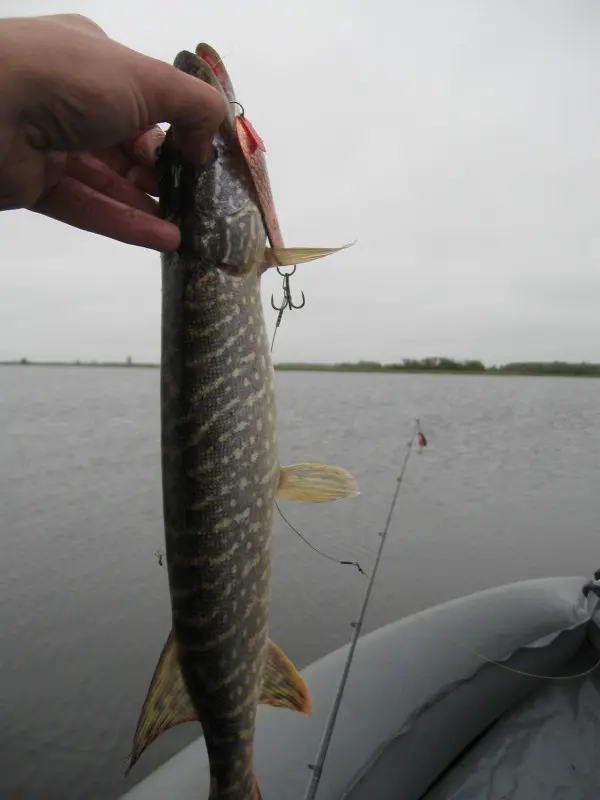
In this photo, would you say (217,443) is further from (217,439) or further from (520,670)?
(520,670)

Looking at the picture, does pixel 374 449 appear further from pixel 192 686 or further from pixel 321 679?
pixel 192 686

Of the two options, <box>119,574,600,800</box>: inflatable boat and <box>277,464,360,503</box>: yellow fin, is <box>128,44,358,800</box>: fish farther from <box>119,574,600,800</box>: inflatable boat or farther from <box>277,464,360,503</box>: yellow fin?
<box>119,574,600,800</box>: inflatable boat

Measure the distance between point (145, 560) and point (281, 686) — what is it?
732cm

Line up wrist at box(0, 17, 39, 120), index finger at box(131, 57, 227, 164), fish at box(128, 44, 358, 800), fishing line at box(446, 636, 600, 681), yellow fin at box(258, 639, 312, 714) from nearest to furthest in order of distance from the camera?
wrist at box(0, 17, 39, 120), index finger at box(131, 57, 227, 164), fish at box(128, 44, 358, 800), yellow fin at box(258, 639, 312, 714), fishing line at box(446, 636, 600, 681)

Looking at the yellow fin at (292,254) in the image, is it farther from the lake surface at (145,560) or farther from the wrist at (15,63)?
the lake surface at (145,560)

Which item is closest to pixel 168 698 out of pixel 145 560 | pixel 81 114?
pixel 81 114

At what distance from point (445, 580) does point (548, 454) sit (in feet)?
40.8

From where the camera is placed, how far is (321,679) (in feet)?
10.6

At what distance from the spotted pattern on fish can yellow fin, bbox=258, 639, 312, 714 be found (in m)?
0.08

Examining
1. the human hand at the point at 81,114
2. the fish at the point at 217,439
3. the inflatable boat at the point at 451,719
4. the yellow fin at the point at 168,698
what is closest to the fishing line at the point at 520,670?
the inflatable boat at the point at 451,719

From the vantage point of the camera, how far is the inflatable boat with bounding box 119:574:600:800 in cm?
264

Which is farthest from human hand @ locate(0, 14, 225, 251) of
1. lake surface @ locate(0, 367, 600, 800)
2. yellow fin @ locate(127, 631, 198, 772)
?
lake surface @ locate(0, 367, 600, 800)

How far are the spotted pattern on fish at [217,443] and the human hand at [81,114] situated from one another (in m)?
0.13

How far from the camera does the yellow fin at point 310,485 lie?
194 cm
